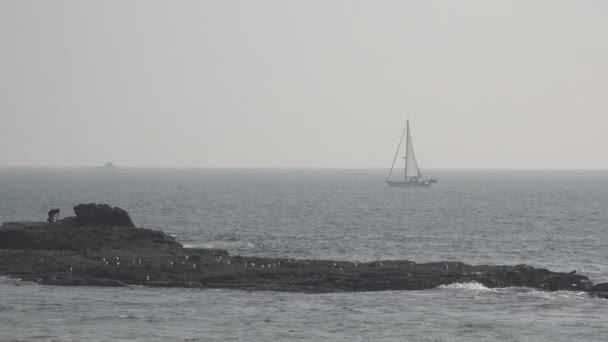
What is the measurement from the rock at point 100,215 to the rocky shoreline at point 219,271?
8.63 m

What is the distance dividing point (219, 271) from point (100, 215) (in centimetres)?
2417

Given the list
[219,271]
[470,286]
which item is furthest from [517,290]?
[219,271]

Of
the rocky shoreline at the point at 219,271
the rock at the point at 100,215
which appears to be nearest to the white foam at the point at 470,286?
the rocky shoreline at the point at 219,271

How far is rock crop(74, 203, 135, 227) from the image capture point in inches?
3113

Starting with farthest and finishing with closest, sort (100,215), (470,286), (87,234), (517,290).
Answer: (100,215)
(87,234)
(470,286)
(517,290)

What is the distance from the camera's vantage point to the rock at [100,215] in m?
79.1

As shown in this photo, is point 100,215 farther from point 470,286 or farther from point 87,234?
point 470,286

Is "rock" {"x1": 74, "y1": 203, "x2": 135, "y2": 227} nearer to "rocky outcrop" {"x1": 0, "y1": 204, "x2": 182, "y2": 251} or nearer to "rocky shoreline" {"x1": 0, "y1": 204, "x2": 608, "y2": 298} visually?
"rocky outcrop" {"x1": 0, "y1": 204, "x2": 182, "y2": 251}

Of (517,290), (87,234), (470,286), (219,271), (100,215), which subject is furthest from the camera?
(100,215)

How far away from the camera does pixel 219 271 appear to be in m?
59.0

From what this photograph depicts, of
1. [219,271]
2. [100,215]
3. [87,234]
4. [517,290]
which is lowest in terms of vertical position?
[517,290]

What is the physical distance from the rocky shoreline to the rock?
863 centimetres

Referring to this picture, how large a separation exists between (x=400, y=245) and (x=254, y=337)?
144 feet

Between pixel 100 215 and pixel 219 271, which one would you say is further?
pixel 100 215
